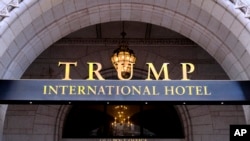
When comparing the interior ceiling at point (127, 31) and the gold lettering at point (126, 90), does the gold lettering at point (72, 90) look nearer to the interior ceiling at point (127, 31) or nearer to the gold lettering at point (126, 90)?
the gold lettering at point (126, 90)

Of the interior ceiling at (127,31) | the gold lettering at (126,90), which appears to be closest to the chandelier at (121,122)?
the interior ceiling at (127,31)

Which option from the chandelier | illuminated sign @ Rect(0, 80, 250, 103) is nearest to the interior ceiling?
the chandelier

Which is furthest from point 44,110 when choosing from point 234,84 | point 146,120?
point 234,84

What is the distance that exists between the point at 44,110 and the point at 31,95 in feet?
18.1

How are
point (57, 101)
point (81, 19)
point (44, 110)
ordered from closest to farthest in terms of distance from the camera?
point (57, 101) < point (81, 19) < point (44, 110)

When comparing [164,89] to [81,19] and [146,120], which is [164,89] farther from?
[146,120]

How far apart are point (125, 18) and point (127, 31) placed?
367 centimetres

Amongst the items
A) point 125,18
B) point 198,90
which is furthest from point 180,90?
point 125,18

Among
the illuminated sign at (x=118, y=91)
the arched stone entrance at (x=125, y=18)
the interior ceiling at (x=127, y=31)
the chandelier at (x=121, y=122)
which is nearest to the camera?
the illuminated sign at (x=118, y=91)

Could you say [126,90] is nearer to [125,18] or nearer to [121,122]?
[125,18]

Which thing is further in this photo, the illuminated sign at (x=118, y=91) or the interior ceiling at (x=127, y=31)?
the interior ceiling at (x=127, y=31)

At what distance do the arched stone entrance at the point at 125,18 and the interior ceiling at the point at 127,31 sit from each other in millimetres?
3342

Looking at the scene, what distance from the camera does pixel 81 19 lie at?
1181cm

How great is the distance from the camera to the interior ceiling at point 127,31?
15470mm
